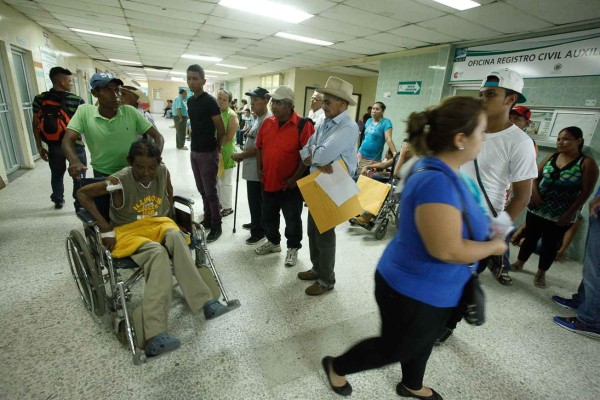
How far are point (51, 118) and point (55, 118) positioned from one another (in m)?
0.04

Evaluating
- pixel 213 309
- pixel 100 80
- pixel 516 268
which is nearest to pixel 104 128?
pixel 100 80

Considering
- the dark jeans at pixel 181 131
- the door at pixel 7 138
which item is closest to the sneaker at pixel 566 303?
the door at pixel 7 138

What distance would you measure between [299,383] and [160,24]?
602 cm

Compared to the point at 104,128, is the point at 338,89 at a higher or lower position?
higher

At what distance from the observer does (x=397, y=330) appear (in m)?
1.04

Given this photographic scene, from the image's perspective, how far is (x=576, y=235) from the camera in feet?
11.0

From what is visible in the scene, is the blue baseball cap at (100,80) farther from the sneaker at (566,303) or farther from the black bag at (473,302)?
the sneaker at (566,303)

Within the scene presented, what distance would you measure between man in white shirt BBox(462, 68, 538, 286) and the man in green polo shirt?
225 cm

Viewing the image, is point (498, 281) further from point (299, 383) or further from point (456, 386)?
point (299, 383)

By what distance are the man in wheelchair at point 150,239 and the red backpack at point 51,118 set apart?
234cm

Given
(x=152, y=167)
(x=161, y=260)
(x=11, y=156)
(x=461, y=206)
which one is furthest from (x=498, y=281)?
(x=11, y=156)

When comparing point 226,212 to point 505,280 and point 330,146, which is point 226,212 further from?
point 505,280

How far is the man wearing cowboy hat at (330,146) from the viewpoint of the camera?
1921 mm

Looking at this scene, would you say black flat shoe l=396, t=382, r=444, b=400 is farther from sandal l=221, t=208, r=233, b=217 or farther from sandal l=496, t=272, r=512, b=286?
sandal l=221, t=208, r=233, b=217
